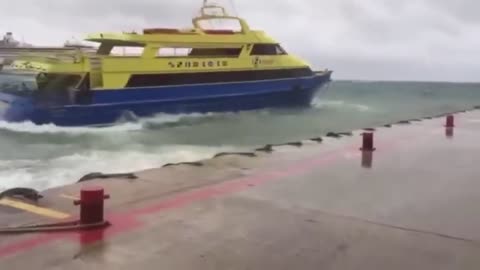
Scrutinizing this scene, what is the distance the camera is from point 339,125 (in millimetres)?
25734

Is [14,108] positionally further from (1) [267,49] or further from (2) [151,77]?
(1) [267,49]

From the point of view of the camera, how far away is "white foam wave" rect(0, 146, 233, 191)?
10062 millimetres

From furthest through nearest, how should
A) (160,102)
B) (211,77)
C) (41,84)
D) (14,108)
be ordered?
1. (211,77)
2. (160,102)
3. (41,84)
4. (14,108)

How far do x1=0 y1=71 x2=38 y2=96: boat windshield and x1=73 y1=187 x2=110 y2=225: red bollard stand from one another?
19189mm

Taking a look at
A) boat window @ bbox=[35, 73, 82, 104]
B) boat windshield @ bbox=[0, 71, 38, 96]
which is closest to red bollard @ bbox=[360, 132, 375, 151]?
boat window @ bbox=[35, 73, 82, 104]

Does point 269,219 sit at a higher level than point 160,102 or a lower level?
lower

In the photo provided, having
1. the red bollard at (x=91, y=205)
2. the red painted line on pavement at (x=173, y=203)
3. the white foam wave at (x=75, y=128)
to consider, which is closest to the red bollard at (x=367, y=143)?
the red painted line on pavement at (x=173, y=203)

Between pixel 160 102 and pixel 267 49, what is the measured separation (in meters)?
7.20

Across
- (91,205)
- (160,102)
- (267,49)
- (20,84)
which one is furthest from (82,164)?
(267,49)

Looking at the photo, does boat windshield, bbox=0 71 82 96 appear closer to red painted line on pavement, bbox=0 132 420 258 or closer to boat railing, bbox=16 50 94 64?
boat railing, bbox=16 50 94 64

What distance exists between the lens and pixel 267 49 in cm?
2788

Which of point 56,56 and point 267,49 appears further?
point 267,49

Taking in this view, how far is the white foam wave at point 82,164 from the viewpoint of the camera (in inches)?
396

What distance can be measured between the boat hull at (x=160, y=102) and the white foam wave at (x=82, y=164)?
707 cm
